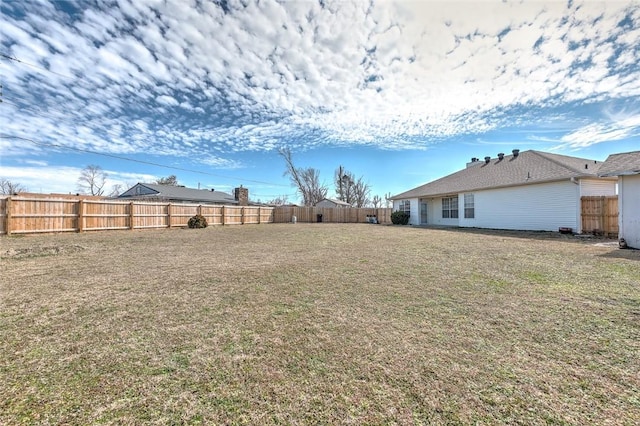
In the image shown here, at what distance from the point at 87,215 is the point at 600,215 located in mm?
22051

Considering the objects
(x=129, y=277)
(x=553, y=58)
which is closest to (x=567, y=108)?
(x=553, y=58)

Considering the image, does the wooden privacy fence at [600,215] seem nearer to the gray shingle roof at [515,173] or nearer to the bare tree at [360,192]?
the gray shingle roof at [515,173]

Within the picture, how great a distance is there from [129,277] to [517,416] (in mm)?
5597

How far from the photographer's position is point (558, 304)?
3408mm

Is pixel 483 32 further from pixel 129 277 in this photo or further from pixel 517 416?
pixel 129 277

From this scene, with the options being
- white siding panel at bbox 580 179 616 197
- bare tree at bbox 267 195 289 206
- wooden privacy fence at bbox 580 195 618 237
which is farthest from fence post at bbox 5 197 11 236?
bare tree at bbox 267 195 289 206

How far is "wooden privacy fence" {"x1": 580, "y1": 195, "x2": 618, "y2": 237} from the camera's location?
10500 millimetres

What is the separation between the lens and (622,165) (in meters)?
8.41

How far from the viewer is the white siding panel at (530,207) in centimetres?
1173

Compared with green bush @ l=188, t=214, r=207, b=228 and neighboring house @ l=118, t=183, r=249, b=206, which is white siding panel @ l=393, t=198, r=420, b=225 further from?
neighboring house @ l=118, t=183, r=249, b=206

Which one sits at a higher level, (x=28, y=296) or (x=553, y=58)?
(x=553, y=58)

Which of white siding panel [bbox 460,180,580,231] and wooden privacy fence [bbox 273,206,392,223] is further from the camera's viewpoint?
wooden privacy fence [bbox 273,206,392,223]

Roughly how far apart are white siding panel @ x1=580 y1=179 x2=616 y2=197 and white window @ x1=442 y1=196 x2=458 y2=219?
7.67 metres

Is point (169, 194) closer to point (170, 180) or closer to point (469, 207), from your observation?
point (170, 180)
